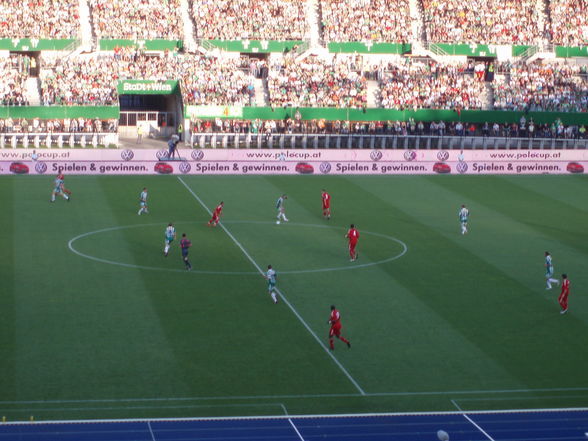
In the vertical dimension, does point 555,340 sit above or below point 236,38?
below

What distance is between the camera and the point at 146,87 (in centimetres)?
7669

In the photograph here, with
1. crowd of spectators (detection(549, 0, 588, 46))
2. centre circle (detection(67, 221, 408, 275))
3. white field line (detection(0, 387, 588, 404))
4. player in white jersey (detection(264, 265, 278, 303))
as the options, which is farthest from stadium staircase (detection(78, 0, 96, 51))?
white field line (detection(0, 387, 588, 404))

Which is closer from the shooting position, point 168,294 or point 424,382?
point 424,382

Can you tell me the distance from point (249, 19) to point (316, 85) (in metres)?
10.0

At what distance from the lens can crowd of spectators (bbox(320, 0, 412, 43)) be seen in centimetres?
8525

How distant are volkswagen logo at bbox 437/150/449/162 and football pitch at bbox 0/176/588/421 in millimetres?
14538

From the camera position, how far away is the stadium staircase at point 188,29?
268 feet

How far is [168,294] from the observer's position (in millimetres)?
32312

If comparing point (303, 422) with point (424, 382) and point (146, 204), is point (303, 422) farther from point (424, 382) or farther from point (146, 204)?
point (146, 204)

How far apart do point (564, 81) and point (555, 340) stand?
56182 millimetres

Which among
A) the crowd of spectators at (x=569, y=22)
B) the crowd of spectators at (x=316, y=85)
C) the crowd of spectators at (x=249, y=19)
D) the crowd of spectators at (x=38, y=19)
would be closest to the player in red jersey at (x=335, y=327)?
the crowd of spectators at (x=316, y=85)

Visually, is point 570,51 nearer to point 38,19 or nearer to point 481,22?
point 481,22

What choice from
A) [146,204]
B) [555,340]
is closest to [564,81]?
[146,204]

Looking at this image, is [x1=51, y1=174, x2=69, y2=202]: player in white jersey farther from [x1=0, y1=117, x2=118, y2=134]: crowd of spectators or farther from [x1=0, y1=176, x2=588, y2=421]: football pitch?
[x1=0, y1=117, x2=118, y2=134]: crowd of spectators
